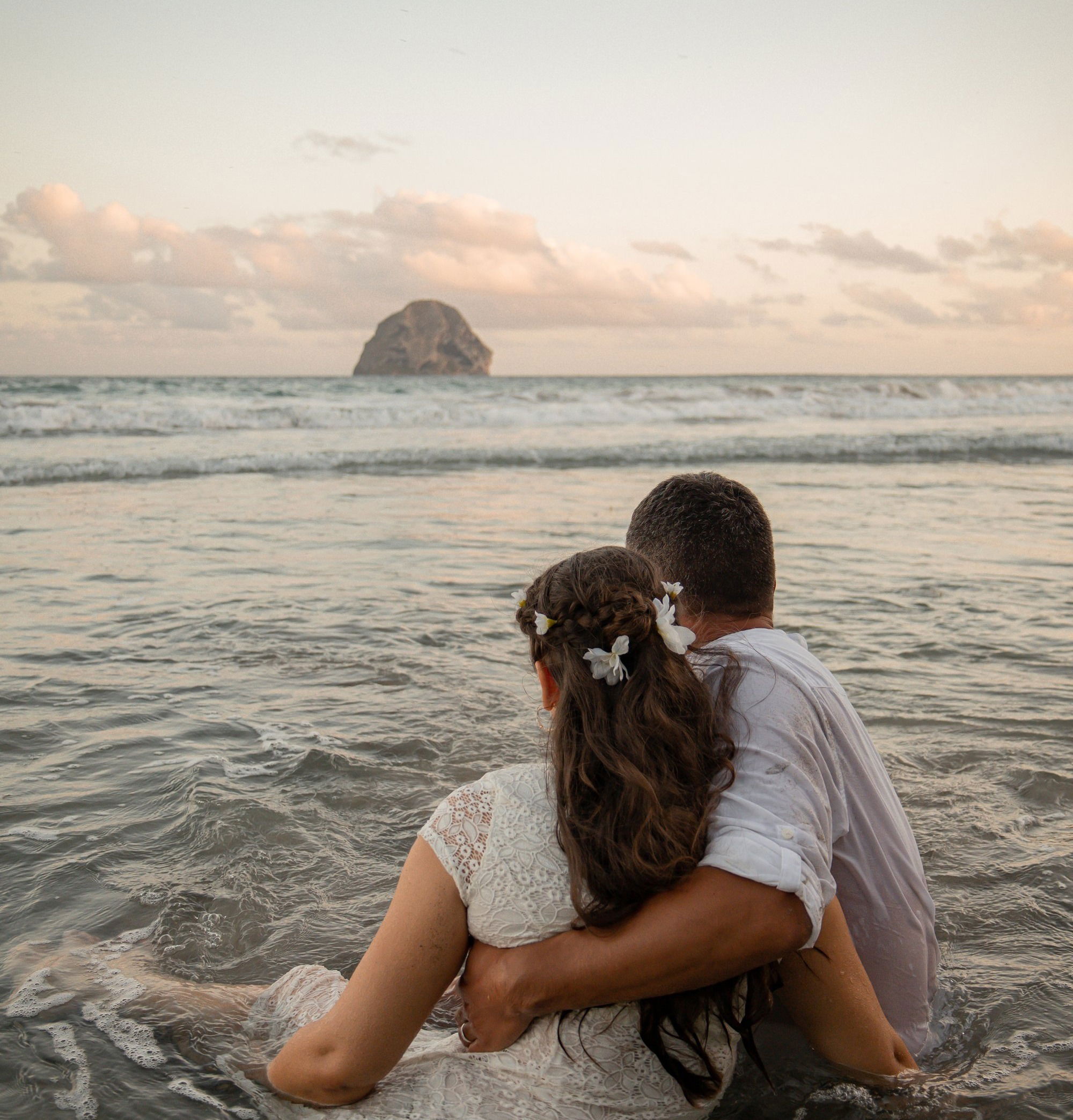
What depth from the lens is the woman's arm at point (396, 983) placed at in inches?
74.1

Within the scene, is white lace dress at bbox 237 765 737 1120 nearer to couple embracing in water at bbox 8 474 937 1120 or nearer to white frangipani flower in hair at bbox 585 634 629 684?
→ couple embracing in water at bbox 8 474 937 1120

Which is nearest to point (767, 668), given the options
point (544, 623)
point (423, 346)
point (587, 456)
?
point (544, 623)

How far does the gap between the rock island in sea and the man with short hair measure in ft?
280

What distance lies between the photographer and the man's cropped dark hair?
2.43 m

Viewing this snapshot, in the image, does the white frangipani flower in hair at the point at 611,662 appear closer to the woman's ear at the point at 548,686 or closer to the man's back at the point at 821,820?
the woman's ear at the point at 548,686

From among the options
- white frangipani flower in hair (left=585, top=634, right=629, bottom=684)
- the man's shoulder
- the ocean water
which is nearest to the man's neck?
the man's shoulder

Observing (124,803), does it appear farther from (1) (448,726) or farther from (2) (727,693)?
(2) (727,693)

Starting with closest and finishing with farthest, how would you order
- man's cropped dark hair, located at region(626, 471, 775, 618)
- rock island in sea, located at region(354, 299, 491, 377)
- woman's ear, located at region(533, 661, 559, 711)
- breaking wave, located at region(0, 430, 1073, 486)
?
woman's ear, located at region(533, 661, 559, 711) < man's cropped dark hair, located at region(626, 471, 775, 618) < breaking wave, located at region(0, 430, 1073, 486) < rock island in sea, located at region(354, 299, 491, 377)

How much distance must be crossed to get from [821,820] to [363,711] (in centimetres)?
350

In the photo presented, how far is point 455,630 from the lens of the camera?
669 centimetres

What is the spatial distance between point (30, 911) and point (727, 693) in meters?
2.47

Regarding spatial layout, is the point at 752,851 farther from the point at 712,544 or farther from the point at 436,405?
the point at 436,405

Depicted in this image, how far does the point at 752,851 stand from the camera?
184 cm

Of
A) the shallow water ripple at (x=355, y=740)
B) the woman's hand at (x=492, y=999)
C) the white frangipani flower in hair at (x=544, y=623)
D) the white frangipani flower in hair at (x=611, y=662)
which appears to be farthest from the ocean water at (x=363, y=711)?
the white frangipani flower in hair at (x=544, y=623)
